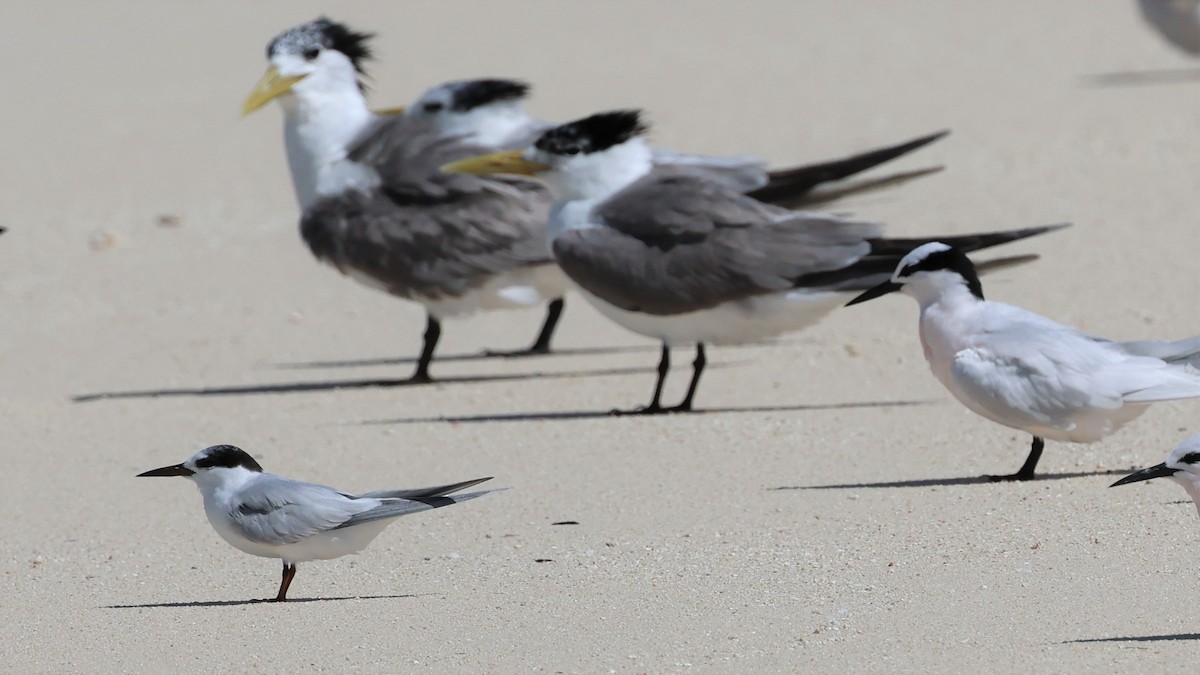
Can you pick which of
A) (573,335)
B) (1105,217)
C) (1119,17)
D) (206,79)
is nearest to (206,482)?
(573,335)

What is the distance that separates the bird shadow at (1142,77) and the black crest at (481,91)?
5257 millimetres

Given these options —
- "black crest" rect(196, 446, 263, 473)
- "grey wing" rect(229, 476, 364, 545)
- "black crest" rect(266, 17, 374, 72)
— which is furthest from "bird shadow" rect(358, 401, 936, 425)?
"grey wing" rect(229, 476, 364, 545)

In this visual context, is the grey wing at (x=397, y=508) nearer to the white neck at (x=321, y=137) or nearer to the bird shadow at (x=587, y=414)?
the bird shadow at (x=587, y=414)

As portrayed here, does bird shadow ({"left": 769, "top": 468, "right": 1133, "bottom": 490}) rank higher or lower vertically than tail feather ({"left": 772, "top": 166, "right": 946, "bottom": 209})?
lower

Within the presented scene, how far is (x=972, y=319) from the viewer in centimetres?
593

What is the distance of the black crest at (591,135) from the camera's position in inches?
304

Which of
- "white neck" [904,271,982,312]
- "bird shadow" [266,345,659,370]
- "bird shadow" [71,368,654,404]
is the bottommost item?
"bird shadow" [266,345,659,370]

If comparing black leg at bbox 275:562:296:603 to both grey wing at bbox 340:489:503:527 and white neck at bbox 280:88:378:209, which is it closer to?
grey wing at bbox 340:489:503:527

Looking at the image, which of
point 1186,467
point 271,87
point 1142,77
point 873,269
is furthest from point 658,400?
point 1142,77

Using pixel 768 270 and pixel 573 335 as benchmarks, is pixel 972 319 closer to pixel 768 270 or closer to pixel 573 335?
pixel 768 270

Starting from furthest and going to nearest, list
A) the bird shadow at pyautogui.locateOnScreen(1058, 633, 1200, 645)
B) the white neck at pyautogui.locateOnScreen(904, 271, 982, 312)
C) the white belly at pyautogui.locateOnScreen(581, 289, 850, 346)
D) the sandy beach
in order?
the white belly at pyautogui.locateOnScreen(581, 289, 850, 346), the white neck at pyautogui.locateOnScreen(904, 271, 982, 312), the sandy beach, the bird shadow at pyautogui.locateOnScreen(1058, 633, 1200, 645)

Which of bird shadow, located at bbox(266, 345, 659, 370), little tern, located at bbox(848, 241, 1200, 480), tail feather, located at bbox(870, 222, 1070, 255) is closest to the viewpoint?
little tern, located at bbox(848, 241, 1200, 480)

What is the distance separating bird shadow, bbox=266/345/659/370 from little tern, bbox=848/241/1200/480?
3031 millimetres

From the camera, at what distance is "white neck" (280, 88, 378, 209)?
853 centimetres
